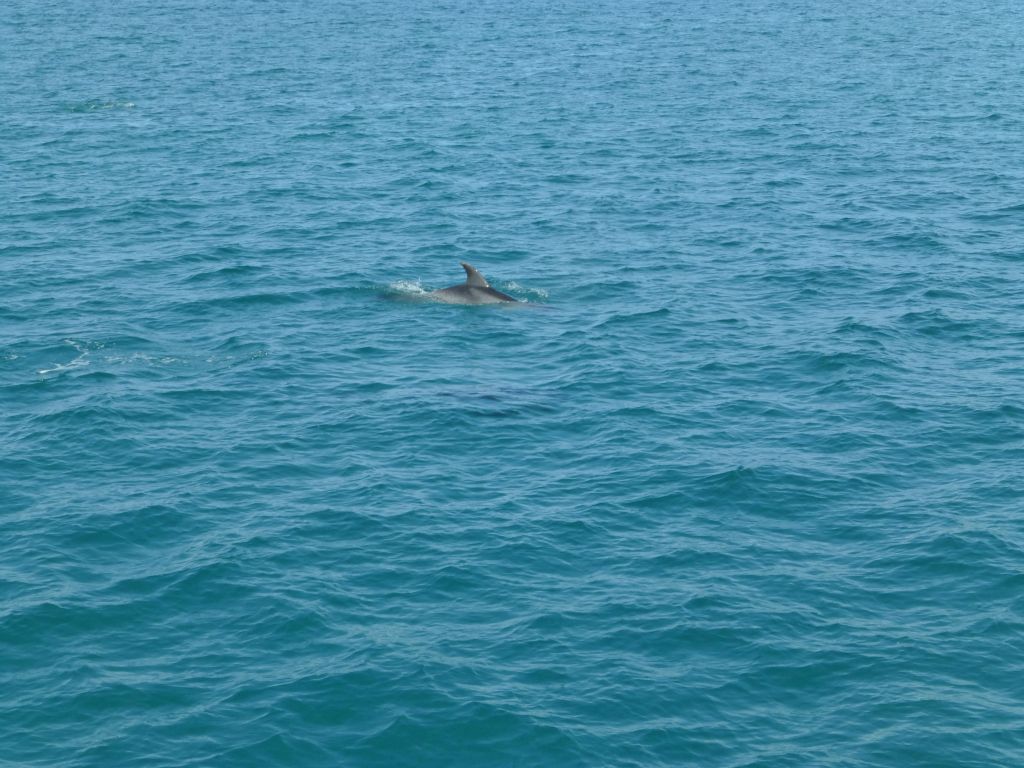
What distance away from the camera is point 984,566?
3919cm

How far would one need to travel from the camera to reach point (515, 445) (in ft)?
154

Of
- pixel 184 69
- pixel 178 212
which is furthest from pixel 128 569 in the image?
pixel 184 69

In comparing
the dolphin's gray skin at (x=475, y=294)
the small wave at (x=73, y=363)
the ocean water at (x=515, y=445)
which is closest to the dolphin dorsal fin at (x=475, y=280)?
the dolphin's gray skin at (x=475, y=294)

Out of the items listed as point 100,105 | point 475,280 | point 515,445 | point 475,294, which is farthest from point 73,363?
point 100,105

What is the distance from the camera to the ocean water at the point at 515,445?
109ft

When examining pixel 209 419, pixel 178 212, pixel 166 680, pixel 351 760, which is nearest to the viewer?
pixel 351 760

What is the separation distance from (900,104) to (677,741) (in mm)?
83246

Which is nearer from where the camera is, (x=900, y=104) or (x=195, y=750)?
(x=195, y=750)

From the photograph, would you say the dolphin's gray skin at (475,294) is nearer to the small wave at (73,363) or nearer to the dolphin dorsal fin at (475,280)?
the dolphin dorsal fin at (475,280)

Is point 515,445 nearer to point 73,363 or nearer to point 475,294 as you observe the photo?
point 475,294

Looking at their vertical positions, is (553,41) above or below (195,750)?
below

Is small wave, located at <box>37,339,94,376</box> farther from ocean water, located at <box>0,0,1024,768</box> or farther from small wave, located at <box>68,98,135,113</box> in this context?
small wave, located at <box>68,98,135,113</box>

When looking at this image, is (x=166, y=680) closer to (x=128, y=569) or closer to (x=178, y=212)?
(x=128, y=569)

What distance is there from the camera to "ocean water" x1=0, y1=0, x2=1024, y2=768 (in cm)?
3309
